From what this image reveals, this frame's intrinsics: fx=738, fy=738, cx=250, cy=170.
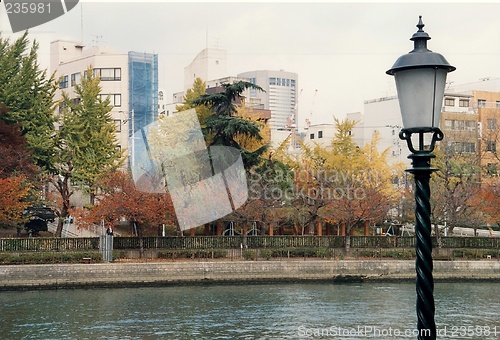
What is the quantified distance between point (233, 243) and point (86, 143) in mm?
13511

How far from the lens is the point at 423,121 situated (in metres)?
5.75

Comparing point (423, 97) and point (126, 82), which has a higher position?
point (126, 82)

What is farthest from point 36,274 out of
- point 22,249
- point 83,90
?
point 83,90

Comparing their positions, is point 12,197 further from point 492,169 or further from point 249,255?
point 492,169

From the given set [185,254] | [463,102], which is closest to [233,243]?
[185,254]

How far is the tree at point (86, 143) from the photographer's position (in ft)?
159

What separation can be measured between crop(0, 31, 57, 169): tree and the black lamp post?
43.5 m

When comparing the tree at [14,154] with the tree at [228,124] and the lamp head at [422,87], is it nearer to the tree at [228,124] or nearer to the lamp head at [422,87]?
the tree at [228,124]

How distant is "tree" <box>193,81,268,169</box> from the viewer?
1770 inches

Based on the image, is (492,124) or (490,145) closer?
(490,145)

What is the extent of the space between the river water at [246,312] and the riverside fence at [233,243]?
4351mm

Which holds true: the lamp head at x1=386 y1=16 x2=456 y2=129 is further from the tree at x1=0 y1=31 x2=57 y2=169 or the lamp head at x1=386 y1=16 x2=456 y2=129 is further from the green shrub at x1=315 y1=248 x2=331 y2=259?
the tree at x1=0 y1=31 x2=57 y2=169

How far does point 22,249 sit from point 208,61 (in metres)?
65.3

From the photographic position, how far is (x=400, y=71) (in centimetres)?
585
